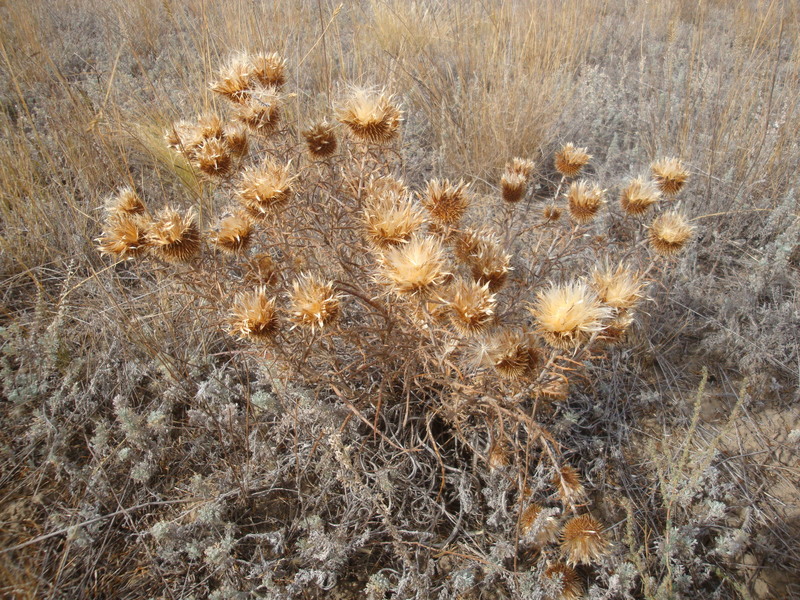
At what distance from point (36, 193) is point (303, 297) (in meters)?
2.45

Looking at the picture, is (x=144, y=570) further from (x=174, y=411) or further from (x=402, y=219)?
(x=402, y=219)

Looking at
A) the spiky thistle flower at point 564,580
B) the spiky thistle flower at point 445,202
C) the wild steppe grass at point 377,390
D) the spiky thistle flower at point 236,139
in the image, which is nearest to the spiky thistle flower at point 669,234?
the wild steppe grass at point 377,390

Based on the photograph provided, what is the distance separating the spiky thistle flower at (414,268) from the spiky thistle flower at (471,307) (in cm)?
6

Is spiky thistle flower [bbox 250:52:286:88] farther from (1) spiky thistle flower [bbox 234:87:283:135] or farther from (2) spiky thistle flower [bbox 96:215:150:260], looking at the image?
(2) spiky thistle flower [bbox 96:215:150:260]

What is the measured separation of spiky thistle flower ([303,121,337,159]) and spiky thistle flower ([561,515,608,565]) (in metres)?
1.43

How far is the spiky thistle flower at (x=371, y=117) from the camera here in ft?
4.91

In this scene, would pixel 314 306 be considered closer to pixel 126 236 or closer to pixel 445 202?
pixel 445 202

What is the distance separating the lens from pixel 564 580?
1410 millimetres

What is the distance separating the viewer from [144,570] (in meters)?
1.60

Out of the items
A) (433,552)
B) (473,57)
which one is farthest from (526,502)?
(473,57)

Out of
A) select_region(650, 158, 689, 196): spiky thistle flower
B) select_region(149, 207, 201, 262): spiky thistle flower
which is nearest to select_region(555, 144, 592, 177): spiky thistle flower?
select_region(650, 158, 689, 196): spiky thistle flower

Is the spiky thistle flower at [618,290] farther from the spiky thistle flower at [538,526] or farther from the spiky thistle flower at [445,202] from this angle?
the spiky thistle flower at [538,526]

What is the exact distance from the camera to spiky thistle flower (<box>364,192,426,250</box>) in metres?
1.26

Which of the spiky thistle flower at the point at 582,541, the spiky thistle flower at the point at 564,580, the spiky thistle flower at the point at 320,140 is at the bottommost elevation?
the spiky thistle flower at the point at 564,580
